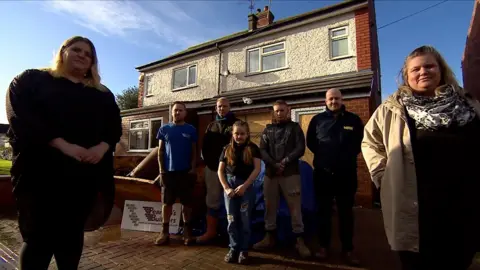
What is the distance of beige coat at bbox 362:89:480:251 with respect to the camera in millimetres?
1460

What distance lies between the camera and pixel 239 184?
3012 mm

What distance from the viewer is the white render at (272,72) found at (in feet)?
29.2

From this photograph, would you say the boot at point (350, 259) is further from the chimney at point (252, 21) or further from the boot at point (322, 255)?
the chimney at point (252, 21)

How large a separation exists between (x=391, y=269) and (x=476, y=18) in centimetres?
258

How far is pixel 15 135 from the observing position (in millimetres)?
1468

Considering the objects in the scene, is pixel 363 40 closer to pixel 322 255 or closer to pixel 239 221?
pixel 322 255

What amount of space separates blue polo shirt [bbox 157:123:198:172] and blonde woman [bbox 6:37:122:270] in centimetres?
173

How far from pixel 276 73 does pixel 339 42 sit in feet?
8.52

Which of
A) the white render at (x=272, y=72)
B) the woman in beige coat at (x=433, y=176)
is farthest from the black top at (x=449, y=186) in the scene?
the white render at (x=272, y=72)

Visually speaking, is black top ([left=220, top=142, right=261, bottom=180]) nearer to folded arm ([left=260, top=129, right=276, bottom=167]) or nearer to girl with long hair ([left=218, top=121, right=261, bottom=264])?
girl with long hair ([left=218, top=121, right=261, bottom=264])

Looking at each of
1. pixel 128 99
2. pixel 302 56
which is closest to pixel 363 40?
pixel 302 56

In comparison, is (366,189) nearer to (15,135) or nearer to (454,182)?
(454,182)

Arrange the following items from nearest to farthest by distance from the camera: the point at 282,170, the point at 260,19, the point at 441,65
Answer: the point at 441,65 → the point at 282,170 → the point at 260,19

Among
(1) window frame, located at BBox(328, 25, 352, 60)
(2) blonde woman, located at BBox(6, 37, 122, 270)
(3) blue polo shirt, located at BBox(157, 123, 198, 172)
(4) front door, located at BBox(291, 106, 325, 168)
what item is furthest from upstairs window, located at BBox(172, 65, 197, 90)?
(2) blonde woman, located at BBox(6, 37, 122, 270)
